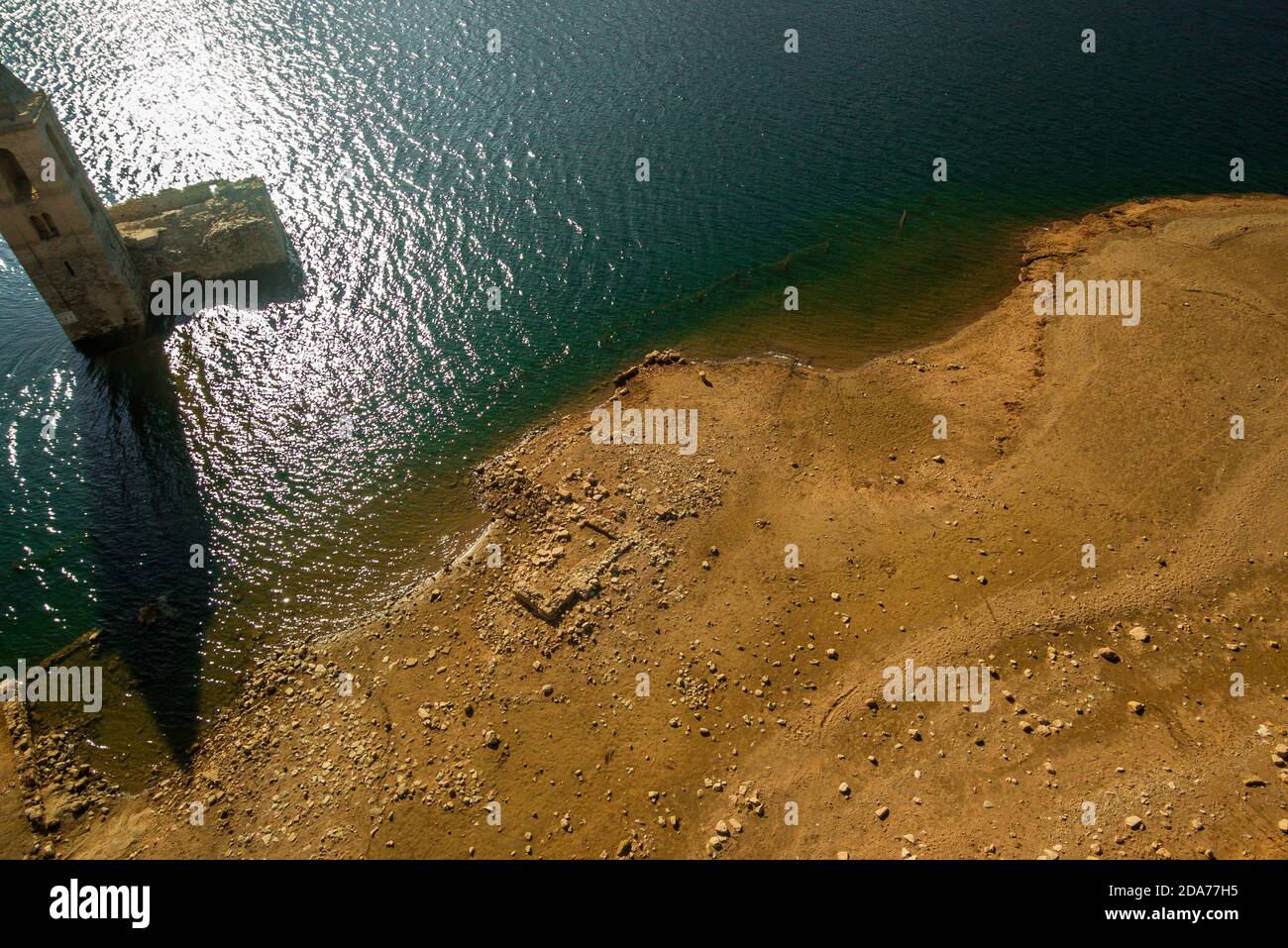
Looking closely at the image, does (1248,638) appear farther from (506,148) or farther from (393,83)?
(393,83)

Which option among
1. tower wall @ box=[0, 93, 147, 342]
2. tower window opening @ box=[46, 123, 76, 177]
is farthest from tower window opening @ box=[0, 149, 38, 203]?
tower window opening @ box=[46, 123, 76, 177]

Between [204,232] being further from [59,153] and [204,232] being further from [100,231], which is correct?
[59,153]

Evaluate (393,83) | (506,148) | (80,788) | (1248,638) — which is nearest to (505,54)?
(393,83)

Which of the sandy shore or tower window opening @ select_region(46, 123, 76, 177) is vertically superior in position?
tower window opening @ select_region(46, 123, 76, 177)

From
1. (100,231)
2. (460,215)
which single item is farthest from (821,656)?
(100,231)

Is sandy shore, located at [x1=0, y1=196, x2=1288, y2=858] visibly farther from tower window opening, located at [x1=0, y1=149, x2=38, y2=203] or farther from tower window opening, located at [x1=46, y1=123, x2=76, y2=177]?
tower window opening, located at [x1=0, y1=149, x2=38, y2=203]
